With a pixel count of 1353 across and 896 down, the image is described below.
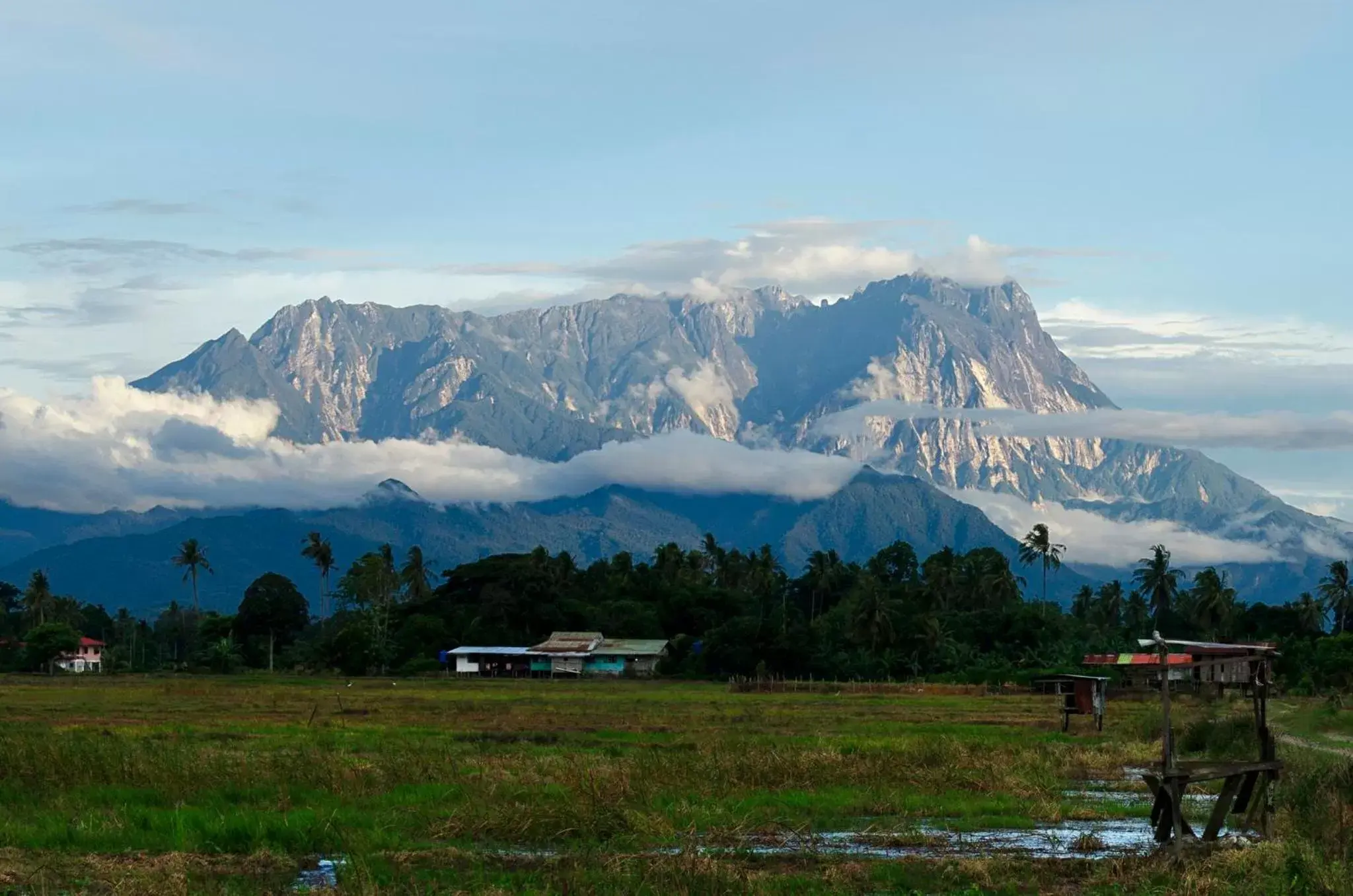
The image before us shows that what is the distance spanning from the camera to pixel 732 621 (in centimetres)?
12769

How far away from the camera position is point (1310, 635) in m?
134

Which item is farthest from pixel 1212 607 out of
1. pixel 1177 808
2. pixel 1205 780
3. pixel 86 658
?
pixel 1177 808

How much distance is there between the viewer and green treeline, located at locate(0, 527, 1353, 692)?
121 metres

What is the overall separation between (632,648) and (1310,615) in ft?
204

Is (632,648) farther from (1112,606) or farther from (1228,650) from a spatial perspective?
(1228,650)

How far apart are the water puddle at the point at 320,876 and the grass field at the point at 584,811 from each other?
9.7 inches

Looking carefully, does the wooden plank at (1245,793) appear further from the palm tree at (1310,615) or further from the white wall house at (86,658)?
the white wall house at (86,658)

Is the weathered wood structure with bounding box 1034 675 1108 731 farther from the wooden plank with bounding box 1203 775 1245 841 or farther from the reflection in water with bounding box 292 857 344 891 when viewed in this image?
the reflection in water with bounding box 292 857 344 891

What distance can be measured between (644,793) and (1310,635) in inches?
4698

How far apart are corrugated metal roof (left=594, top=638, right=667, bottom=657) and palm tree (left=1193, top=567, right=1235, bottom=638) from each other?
48.5 metres

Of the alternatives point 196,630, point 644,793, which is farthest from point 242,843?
point 196,630

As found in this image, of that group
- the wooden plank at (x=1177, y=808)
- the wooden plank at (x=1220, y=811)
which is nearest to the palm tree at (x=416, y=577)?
the wooden plank at (x=1220, y=811)

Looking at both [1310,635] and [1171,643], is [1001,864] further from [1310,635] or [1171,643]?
[1310,635]

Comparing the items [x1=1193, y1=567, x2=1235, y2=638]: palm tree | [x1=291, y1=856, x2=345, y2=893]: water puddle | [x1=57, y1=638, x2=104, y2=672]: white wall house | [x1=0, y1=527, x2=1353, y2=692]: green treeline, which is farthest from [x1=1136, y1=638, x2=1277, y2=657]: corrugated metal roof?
[x1=57, y1=638, x2=104, y2=672]: white wall house
